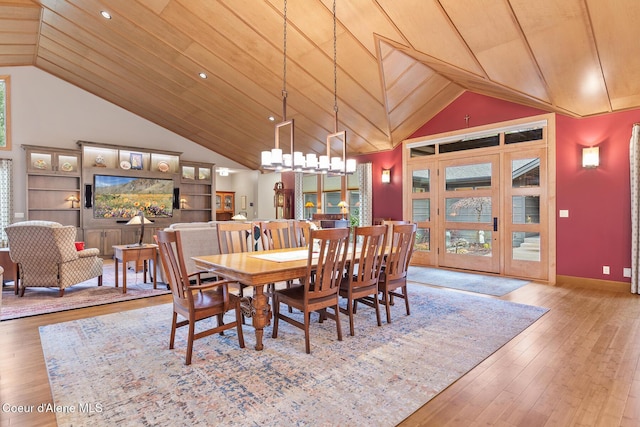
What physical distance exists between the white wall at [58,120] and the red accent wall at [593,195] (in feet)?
30.0

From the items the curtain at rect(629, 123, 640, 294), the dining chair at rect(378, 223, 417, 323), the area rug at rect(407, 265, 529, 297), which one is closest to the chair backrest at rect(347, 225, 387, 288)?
the dining chair at rect(378, 223, 417, 323)

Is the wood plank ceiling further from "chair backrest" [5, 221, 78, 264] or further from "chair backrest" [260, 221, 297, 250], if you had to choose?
"chair backrest" [5, 221, 78, 264]

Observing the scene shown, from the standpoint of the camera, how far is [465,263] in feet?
21.1

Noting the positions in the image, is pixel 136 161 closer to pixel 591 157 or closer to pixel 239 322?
pixel 239 322

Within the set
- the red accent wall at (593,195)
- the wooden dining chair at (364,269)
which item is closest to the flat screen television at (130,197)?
the wooden dining chair at (364,269)

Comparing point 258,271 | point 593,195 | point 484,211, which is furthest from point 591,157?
point 258,271

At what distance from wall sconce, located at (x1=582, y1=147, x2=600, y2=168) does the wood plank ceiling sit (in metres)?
0.55

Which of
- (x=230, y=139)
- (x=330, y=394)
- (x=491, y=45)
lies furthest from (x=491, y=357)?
(x=230, y=139)

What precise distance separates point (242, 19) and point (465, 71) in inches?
128

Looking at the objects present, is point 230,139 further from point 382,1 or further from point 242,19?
point 382,1

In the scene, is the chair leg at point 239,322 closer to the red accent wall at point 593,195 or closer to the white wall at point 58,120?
the red accent wall at point 593,195

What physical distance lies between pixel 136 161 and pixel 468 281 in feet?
28.3

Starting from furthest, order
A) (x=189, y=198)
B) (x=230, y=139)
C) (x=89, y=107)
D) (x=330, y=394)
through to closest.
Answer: (x=189, y=198), (x=230, y=139), (x=89, y=107), (x=330, y=394)

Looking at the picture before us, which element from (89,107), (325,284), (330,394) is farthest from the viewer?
(89,107)
